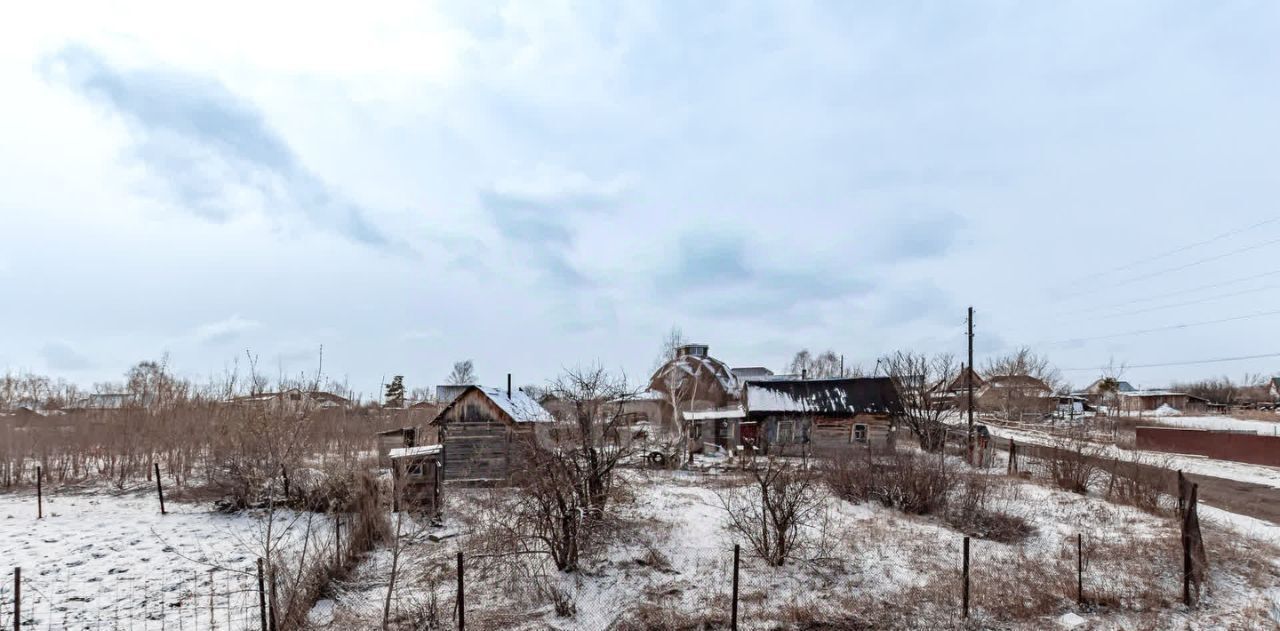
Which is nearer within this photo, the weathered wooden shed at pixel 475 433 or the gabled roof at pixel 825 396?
the weathered wooden shed at pixel 475 433

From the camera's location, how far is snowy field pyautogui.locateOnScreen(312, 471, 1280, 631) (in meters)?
9.72

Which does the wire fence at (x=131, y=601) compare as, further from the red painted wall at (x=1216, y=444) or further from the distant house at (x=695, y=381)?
the red painted wall at (x=1216, y=444)

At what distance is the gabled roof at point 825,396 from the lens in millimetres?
33375

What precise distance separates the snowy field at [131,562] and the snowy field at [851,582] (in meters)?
2.09

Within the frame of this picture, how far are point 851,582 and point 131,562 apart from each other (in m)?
14.3

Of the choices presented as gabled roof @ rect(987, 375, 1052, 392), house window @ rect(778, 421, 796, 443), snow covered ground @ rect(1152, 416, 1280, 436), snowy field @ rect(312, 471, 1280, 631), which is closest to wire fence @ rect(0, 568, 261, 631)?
snowy field @ rect(312, 471, 1280, 631)

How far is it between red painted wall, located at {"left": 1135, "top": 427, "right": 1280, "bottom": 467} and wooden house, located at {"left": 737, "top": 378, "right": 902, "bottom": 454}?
13.7 m

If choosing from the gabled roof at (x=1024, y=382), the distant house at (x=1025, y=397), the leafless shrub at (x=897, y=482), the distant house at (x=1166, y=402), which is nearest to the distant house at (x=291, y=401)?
the leafless shrub at (x=897, y=482)

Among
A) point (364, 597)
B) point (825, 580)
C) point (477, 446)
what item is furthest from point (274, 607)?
point (477, 446)

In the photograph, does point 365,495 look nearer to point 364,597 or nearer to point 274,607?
point 364,597

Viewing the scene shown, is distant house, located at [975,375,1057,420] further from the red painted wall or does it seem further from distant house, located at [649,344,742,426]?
distant house, located at [649,344,742,426]

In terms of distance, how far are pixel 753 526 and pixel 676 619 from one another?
419 centimetres

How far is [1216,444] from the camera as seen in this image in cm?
2903

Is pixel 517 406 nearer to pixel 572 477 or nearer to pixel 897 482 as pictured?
pixel 572 477
